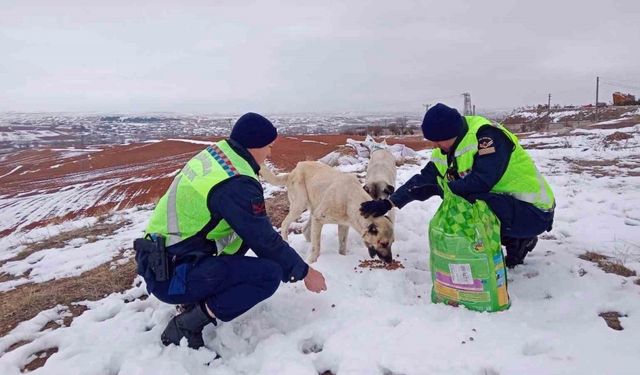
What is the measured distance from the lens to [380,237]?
4.65m

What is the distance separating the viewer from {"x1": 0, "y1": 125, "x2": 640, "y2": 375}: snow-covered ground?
2.67 meters

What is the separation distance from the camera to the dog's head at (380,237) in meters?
→ 4.64

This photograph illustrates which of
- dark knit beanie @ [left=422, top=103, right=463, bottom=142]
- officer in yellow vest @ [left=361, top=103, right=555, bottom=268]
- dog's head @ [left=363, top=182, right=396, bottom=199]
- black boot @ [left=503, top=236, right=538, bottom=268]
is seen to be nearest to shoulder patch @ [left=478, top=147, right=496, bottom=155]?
officer in yellow vest @ [left=361, top=103, right=555, bottom=268]

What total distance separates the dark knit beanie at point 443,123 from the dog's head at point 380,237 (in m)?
1.44

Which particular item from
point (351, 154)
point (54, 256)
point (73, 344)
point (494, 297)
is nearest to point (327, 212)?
point (494, 297)

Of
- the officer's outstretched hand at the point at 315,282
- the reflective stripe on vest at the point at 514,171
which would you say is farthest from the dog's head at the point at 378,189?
the officer's outstretched hand at the point at 315,282

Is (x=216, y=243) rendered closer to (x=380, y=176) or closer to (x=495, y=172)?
(x=495, y=172)

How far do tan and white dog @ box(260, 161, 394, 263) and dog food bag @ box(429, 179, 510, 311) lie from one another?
1.18 meters

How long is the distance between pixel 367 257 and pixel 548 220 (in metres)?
2.01

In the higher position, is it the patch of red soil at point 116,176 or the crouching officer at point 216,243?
the crouching officer at point 216,243

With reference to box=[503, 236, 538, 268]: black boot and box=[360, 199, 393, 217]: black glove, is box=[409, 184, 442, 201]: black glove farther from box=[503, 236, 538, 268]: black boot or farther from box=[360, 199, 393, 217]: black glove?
box=[503, 236, 538, 268]: black boot

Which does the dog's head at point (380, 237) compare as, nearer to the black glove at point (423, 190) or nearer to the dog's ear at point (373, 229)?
the dog's ear at point (373, 229)

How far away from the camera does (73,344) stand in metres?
3.28

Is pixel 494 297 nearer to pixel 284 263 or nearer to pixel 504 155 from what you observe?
pixel 504 155
